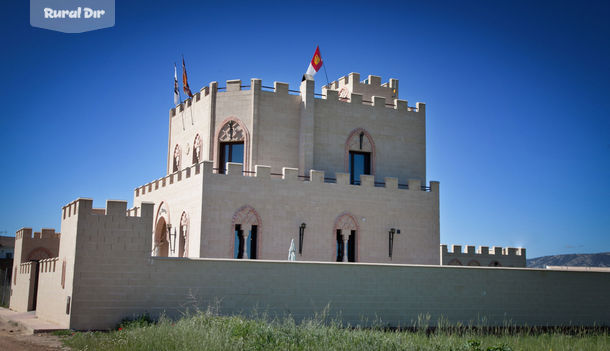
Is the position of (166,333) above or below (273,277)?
below

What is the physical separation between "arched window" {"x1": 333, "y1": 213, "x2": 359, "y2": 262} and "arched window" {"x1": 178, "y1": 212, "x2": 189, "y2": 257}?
21.6 feet

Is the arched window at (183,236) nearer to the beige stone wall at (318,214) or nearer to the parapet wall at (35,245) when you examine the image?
the beige stone wall at (318,214)

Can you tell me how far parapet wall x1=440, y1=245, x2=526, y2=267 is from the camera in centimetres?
3619

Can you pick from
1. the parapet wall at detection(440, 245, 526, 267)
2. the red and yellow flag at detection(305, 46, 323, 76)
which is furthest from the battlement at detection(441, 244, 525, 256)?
the red and yellow flag at detection(305, 46, 323, 76)

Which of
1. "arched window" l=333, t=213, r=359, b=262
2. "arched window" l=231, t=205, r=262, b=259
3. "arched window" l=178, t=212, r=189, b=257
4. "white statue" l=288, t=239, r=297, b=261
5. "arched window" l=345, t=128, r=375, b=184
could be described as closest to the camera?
"white statue" l=288, t=239, r=297, b=261

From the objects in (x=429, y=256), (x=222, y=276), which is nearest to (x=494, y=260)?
(x=429, y=256)

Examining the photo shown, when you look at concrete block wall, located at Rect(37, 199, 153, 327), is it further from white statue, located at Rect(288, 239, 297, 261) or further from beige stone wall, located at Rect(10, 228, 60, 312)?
beige stone wall, located at Rect(10, 228, 60, 312)

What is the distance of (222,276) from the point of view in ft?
60.7

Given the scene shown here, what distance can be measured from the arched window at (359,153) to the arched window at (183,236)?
832 cm

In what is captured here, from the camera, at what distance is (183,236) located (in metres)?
26.9

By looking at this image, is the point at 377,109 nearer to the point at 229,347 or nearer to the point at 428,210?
the point at 428,210

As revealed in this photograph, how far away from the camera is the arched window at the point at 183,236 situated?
86.1ft

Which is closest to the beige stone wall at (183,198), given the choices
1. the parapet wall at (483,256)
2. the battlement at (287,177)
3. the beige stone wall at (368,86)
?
the battlement at (287,177)

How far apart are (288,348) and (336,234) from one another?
46.3ft
